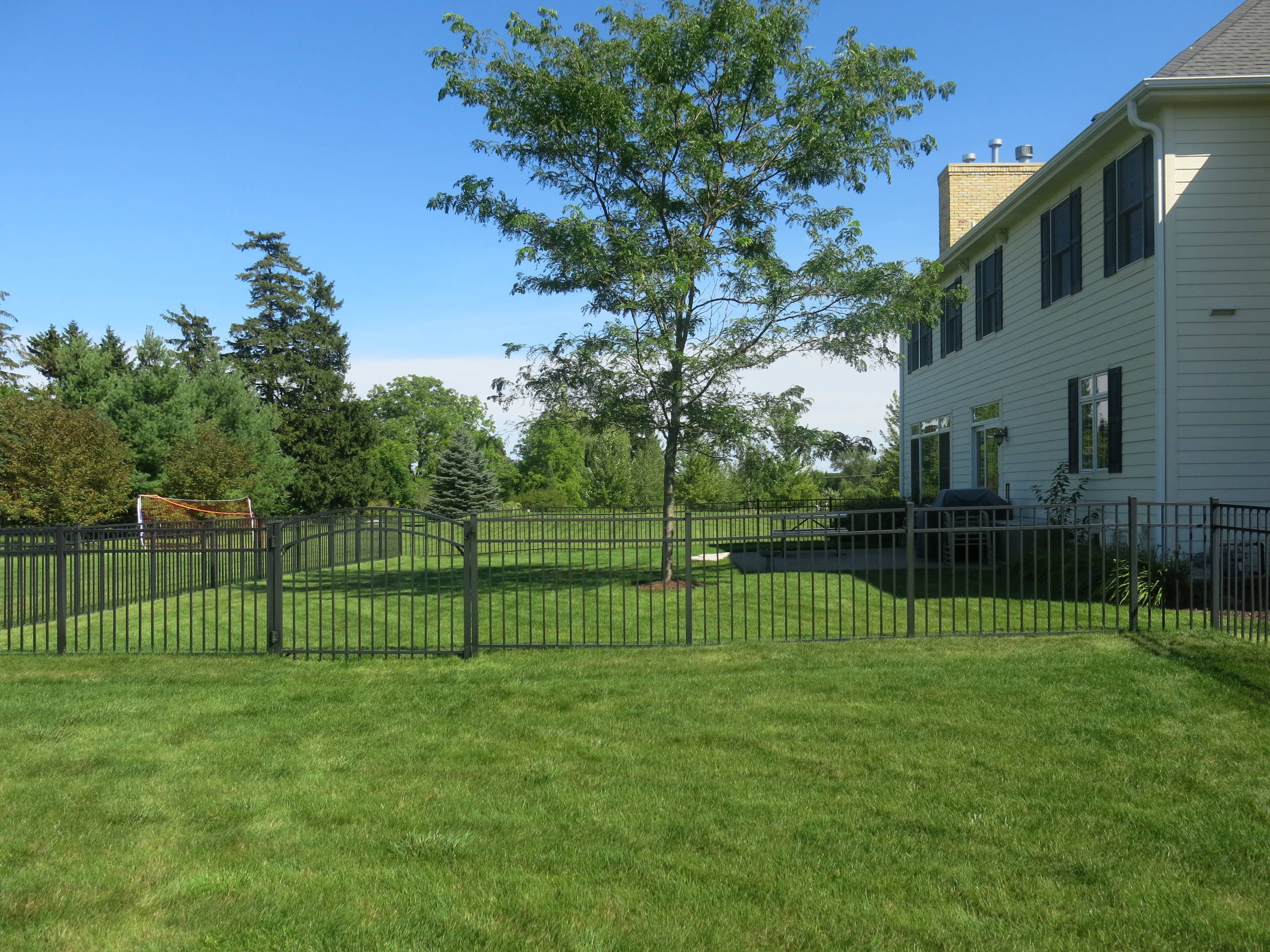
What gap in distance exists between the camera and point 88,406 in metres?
28.6

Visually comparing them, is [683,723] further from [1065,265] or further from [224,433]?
[224,433]

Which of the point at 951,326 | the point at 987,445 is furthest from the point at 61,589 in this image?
the point at 951,326

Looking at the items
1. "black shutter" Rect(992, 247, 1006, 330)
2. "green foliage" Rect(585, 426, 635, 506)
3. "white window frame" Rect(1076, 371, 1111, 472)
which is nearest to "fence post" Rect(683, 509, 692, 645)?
"white window frame" Rect(1076, 371, 1111, 472)

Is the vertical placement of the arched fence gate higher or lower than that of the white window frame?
lower

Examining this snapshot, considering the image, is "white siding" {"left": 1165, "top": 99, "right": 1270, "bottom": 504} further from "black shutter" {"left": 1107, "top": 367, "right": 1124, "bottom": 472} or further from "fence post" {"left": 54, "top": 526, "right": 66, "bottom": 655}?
"fence post" {"left": 54, "top": 526, "right": 66, "bottom": 655}

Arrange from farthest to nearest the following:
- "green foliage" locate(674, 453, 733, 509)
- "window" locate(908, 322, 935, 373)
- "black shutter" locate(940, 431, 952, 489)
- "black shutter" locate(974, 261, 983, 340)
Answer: "green foliage" locate(674, 453, 733, 509) → "window" locate(908, 322, 935, 373) → "black shutter" locate(940, 431, 952, 489) → "black shutter" locate(974, 261, 983, 340)

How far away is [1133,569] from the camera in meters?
8.53

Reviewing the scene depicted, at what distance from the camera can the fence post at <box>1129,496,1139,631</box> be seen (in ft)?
27.9

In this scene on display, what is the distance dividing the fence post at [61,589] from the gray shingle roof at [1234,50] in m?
13.4

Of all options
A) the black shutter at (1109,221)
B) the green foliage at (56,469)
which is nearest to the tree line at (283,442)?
the green foliage at (56,469)

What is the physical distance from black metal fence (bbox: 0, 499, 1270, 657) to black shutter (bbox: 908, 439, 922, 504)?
6596 millimetres

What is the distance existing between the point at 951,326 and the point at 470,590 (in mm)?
15391

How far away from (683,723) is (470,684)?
205cm

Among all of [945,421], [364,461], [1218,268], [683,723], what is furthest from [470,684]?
[364,461]
